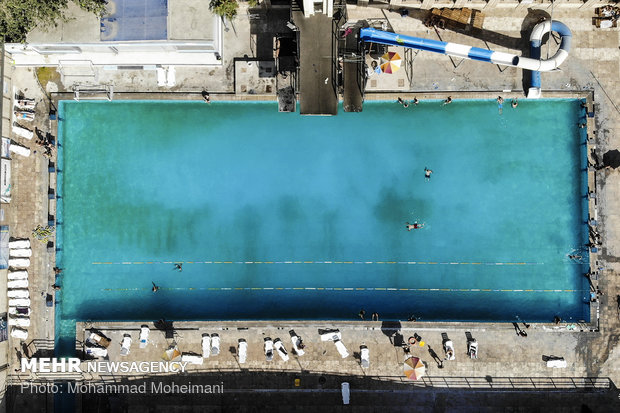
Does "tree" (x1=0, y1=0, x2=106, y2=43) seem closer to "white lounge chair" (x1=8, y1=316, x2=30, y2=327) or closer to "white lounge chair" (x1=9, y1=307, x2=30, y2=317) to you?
"white lounge chair" (x1=9, y1=307, x2=30, y2=317)

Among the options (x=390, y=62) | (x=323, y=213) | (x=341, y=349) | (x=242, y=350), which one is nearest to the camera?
(x=341, y=349)

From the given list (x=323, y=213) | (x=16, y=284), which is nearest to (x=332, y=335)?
(x=323, y=213)

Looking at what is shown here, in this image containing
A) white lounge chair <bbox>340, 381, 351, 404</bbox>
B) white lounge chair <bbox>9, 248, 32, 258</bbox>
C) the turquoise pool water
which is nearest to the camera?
white lounge chair <bbox>340, 381, 351, 404</bbox>

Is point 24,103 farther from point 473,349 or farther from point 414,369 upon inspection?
point 473,349

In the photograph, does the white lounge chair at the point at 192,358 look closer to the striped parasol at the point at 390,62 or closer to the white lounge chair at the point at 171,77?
the white lounge chair at the point at 171,77

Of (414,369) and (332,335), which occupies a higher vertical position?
(332,335)

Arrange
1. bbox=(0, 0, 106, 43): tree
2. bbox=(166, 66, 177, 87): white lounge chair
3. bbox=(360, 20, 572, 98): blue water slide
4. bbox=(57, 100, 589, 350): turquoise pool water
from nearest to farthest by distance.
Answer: bbox=(0, 0, 106, 43): tree, bbox=(360, 20, 572, 98): blue water slide, bbox=(166, 66, 177, 87): white lounge chair, bbox=(57, 100, 589, 350): turquoise pool water

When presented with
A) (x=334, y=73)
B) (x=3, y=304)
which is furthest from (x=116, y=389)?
(x=334, y=73)

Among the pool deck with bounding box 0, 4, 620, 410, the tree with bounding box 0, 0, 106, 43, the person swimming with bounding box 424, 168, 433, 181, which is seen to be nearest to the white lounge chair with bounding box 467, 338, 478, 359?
the pool deck with bounding box 0, 4, 620, 410
